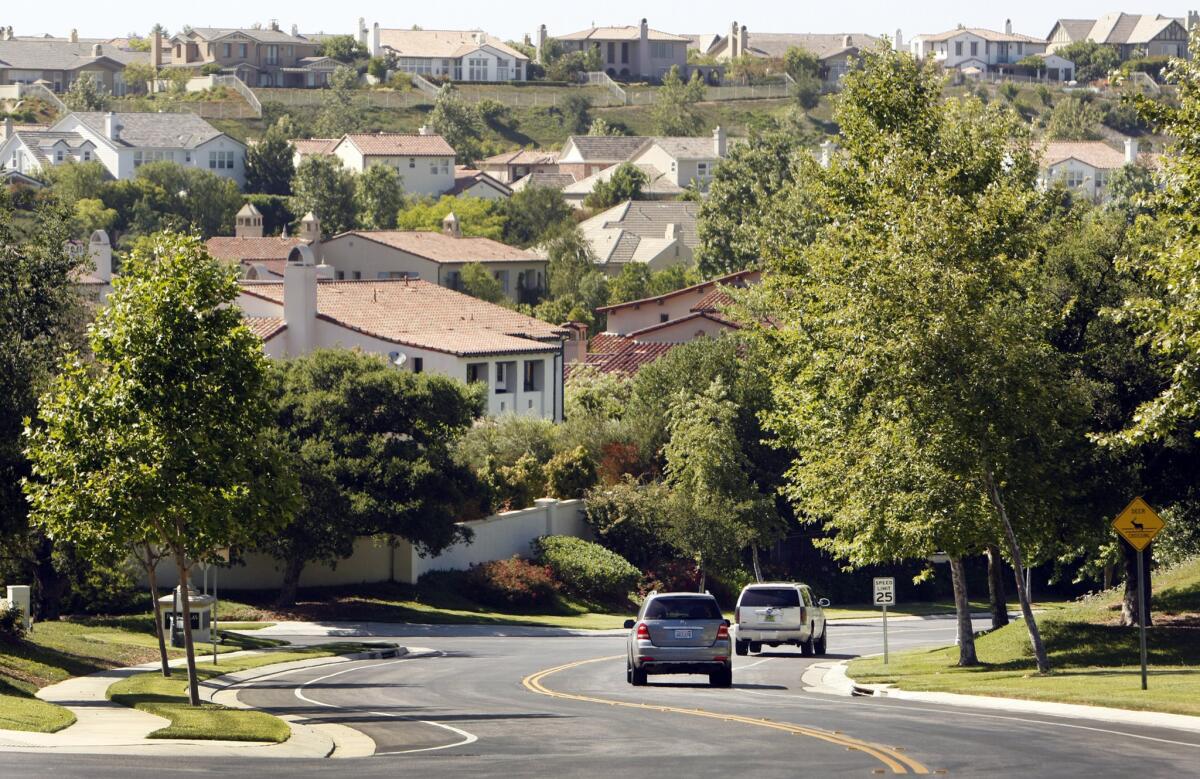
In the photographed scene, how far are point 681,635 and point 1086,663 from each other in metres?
9.61

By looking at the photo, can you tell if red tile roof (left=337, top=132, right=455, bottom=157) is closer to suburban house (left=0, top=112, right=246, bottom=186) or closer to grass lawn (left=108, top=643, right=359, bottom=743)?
suburban house (left=0, top=112, right=246, bottom=186)

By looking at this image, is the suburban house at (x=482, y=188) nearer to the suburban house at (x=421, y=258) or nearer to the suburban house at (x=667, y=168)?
the suburban house at (x=667, y=168)

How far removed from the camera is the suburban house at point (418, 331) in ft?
254

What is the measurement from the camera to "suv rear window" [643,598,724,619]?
34.5 meters

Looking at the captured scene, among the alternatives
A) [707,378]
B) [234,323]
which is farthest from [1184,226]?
[707,378]

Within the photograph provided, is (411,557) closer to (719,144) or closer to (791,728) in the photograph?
(791,728)

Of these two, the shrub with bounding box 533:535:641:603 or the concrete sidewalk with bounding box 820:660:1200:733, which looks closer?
the concrete sidewalk with bounding box 820:660:1200:733

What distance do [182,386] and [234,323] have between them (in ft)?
4.39

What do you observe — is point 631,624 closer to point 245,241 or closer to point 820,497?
point 820,497

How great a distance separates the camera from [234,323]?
29.6 m

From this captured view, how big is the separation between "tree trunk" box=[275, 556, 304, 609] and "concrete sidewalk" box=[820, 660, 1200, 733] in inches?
803

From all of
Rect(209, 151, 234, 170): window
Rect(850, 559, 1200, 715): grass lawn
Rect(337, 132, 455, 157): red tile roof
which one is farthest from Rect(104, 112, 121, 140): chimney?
Rect(850, 559, 1200, 715): grass lawn

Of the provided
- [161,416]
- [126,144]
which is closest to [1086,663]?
[161,416]

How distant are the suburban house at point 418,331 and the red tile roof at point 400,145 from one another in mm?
91480
